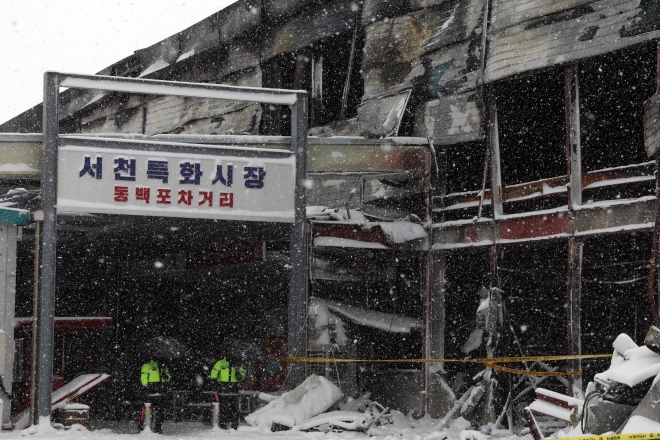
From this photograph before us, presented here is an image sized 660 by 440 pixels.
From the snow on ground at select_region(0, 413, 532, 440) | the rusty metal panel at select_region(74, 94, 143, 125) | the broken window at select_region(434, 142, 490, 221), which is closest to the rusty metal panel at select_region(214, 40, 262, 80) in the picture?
the rusty metal panel at select_region(74, 94, 143, 125)

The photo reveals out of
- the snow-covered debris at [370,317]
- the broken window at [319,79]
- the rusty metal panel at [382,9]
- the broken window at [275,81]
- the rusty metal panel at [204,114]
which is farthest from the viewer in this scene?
the rusty metal panel at [204,114]

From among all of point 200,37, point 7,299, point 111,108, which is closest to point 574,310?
point 7,299

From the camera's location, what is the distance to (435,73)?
67.5 ft

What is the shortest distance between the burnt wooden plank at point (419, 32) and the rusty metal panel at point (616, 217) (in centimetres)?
485

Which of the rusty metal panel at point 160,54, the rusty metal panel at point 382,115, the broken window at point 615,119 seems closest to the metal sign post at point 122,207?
the rusty metal panel at point 382,115

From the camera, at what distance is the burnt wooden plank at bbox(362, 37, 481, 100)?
19.8 meters

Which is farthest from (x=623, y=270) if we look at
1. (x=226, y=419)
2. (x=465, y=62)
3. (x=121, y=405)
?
(x=121, y=405)

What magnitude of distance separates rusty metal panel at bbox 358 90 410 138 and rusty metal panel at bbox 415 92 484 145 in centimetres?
49

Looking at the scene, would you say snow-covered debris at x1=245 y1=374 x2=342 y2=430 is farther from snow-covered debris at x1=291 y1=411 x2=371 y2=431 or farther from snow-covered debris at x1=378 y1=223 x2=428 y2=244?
snow-covered debris at x1=378 y1=223 x2=428 y2=244

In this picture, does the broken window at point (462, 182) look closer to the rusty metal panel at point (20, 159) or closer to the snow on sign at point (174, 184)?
the snow on sign at point (174, 184)

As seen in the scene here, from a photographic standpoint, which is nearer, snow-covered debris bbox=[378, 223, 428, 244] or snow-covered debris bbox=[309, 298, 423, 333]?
snow-covered debris bbox=[378, 223, 428, 244]

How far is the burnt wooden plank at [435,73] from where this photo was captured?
19.8m

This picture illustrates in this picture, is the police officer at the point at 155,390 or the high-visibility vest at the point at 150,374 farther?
the high-visibility vest at the point at 150,374

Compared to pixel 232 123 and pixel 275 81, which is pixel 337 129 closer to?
pixel 275 81
